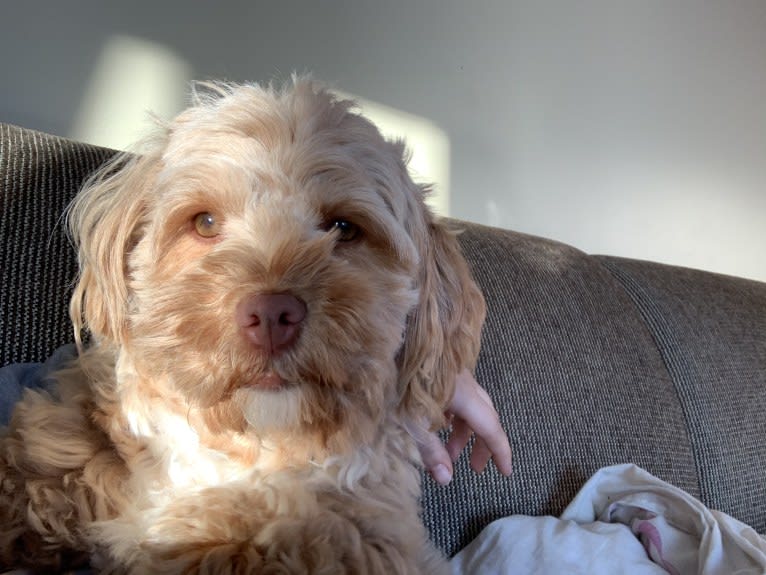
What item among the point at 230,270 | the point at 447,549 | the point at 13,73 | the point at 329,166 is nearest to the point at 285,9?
the point at 13,73

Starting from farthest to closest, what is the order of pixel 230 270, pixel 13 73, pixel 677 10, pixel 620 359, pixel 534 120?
pixel 677 10, pixel 534 120, pixel 620 359, pixel 13 73, pixel 230 270

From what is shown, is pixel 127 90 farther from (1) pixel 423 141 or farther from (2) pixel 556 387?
(2) pixel 556 387

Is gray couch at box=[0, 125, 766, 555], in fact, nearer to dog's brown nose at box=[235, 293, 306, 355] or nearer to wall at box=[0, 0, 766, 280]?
wall at box=[0, 0, 766, 280]

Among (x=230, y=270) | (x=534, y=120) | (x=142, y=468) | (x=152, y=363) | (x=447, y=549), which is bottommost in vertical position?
(x=447, y=549)

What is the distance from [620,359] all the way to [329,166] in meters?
1.12

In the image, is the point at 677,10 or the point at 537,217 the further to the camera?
the point at 677,10

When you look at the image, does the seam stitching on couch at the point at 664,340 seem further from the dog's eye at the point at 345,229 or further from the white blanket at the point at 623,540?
the dog's eye at the point at 345,229

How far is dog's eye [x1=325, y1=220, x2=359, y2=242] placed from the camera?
773mm

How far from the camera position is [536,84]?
2.06 meters

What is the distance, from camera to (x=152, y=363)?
26.6 inches

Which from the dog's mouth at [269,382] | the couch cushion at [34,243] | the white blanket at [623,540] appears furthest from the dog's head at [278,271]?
the white blanket at [623,540]

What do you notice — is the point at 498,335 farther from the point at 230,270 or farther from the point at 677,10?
the point at 677,10

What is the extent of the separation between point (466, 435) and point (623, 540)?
37 cm

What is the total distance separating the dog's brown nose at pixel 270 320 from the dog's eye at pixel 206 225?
0.18 meters
